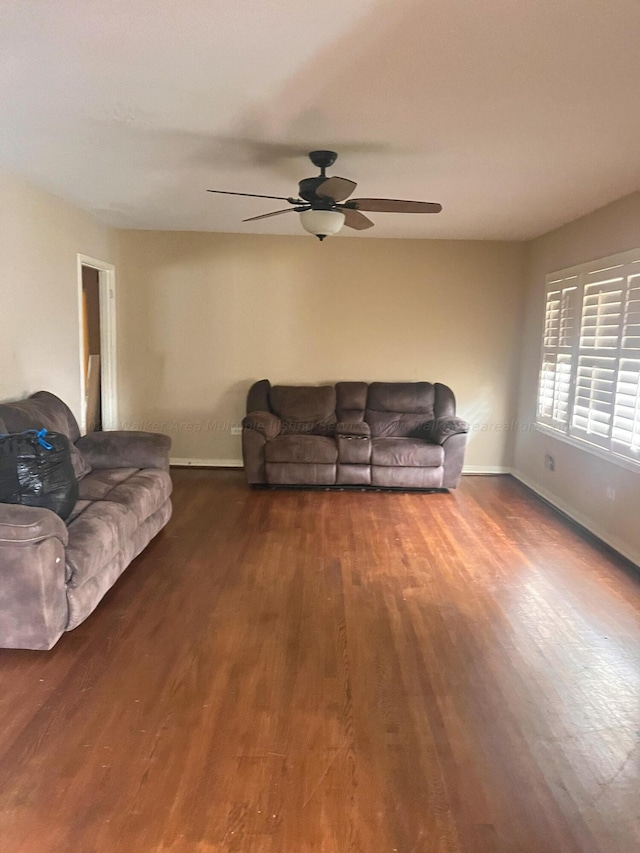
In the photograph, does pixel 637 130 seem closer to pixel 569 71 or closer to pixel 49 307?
pixel 569 71

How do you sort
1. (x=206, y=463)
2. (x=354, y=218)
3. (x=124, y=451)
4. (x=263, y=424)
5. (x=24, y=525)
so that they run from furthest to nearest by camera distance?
(x=206, y=463), (x=263, y=424), (x=124, y=451), (x=354, y=218), (x=24, y=525)

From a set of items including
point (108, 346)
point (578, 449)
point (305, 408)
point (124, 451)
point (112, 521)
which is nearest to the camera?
point (112, 521)

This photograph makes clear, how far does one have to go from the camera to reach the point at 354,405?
5.82 meters

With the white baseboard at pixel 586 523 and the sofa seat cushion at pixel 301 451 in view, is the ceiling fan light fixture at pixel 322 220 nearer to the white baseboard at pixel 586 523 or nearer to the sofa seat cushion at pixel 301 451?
the sofa seat cushion at pixel 301 451

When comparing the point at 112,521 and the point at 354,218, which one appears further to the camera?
the point at 354,218

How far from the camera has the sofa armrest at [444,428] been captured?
5219 millimetres

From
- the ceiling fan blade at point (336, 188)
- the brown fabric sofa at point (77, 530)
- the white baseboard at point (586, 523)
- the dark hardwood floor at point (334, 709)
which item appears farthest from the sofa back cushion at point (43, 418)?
the white baseboard at point (586, 523)

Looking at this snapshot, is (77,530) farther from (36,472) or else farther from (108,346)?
(108,346)

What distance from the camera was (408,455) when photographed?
5.17 m

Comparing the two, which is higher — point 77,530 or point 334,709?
point 77,530

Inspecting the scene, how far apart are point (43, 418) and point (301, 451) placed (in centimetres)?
225

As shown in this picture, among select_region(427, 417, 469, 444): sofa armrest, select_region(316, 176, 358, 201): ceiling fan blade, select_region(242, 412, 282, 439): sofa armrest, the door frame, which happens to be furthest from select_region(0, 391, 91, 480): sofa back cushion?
select_region(427, 417, 469, 444): sofa armrest

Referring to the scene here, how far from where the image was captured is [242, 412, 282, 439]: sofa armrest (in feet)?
17.1

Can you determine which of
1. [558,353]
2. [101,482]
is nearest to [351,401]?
[558,353]
